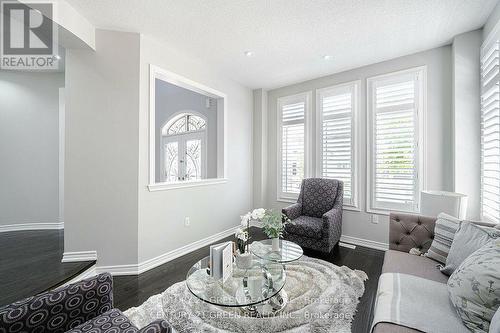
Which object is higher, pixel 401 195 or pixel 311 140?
pixel 311 140

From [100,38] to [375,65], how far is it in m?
3.76

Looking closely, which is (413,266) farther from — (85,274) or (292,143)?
(85,274)

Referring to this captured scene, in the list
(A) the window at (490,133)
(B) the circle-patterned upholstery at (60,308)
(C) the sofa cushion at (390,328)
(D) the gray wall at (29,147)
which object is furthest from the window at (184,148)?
(A) the window at (490,133)

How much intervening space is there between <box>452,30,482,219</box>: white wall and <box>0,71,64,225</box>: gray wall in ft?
19.0

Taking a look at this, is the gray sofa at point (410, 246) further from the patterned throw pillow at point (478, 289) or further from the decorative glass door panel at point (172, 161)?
the decorative glass door panel at point (172, 161)

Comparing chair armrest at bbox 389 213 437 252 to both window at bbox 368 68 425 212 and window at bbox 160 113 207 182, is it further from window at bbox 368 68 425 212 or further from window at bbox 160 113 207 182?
window at bbox 160 113 207 182

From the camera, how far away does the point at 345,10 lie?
216cm

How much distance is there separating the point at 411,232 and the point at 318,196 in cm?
143

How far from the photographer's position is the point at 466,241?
1.52 metres

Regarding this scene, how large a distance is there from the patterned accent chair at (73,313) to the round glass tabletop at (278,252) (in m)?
1.28

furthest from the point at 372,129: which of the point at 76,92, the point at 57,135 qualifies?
the point at 57,135

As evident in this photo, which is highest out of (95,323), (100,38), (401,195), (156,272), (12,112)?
(100,38)

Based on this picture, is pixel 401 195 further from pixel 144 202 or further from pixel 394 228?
pixel 144 202

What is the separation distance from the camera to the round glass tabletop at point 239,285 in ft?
4.83
